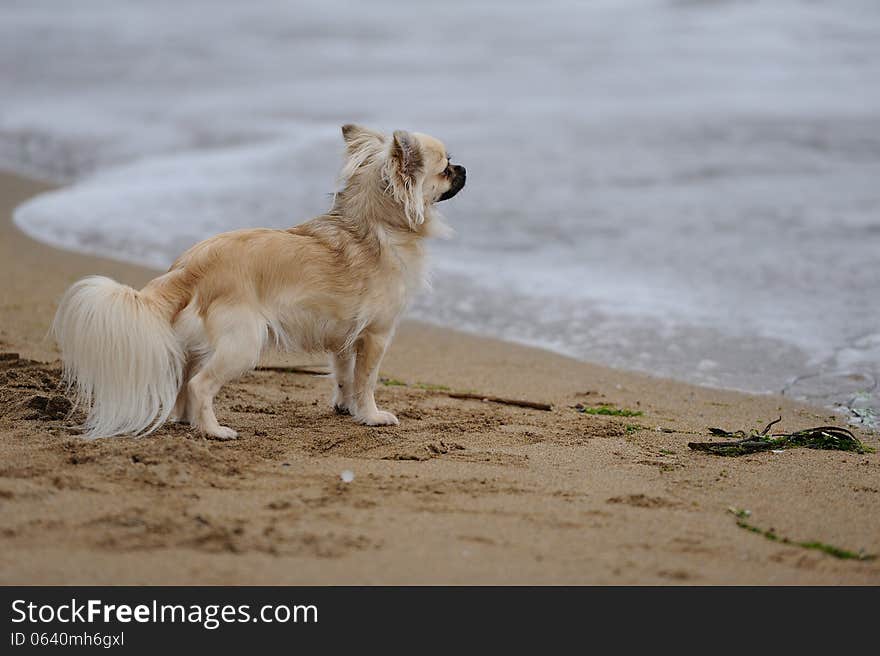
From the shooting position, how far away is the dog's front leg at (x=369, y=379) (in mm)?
5203

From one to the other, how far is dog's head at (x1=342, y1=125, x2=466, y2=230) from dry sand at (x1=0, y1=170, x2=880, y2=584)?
1.14 metres

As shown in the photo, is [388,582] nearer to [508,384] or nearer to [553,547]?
[553,547]

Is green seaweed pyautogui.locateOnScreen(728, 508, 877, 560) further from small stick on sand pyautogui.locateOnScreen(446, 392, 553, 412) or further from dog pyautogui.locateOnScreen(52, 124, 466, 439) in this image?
dog pyautogui.locateOnScreen(52, 124, 466, 439)

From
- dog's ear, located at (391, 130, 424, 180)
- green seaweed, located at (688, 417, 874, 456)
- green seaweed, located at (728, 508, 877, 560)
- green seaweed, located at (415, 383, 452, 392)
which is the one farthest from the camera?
green seaweed, located at (415, 383, 452, 392)

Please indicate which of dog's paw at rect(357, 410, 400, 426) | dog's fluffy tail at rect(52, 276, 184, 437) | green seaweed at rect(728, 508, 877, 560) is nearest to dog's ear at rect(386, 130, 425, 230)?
dog's paw at rect(357, 410, 400, 426)

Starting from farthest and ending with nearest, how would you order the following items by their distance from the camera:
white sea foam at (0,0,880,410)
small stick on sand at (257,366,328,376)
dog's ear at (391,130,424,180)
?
white sea foam at (0,0,880,410)
small stick on sand at (257,366,328,376)
dog's ear at (391,130,424,180)

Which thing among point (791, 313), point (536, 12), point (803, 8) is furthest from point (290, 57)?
point (791, 313)

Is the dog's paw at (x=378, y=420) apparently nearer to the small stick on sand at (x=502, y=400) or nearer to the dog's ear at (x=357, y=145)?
the small stick on sand at (x=502, y=400)

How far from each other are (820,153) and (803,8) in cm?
977

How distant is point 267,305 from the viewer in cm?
477

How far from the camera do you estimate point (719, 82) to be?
61.2 ft

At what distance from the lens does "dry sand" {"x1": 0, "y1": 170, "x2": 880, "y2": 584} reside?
324 centimetres

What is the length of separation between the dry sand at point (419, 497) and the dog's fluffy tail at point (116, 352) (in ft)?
0.53

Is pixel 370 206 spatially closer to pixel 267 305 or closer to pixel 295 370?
pixel 267 305
